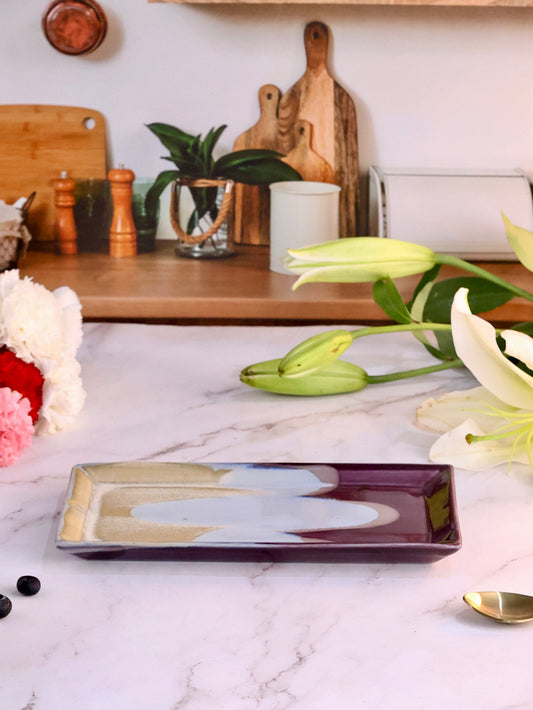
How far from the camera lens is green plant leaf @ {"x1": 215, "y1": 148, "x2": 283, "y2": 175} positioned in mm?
2191

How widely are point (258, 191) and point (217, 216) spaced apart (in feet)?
0.62

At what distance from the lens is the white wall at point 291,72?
2.23m

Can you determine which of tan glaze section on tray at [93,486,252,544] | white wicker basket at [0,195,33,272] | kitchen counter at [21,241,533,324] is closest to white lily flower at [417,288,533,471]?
tan glaze section on tray at [93,486,252,544]

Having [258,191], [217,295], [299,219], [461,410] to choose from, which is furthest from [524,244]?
[258,191]

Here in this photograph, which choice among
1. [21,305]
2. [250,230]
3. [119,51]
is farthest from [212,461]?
[119,51]

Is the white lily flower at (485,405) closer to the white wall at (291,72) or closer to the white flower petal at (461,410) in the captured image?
the white flower petal at (461,410)

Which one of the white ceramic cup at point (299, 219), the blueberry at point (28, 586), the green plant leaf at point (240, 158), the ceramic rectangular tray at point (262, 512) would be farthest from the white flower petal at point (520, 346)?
the green plant leaf at point (240, 158)

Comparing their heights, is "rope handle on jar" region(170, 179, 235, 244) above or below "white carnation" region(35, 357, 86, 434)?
above

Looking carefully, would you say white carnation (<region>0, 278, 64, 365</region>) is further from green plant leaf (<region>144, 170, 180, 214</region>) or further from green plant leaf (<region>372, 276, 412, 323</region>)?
green plant leaf (<region>144, 170, 180, 214</region>)

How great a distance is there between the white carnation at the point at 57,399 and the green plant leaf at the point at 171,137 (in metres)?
1.32

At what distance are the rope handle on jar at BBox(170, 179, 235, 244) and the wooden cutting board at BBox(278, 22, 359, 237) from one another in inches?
9.5

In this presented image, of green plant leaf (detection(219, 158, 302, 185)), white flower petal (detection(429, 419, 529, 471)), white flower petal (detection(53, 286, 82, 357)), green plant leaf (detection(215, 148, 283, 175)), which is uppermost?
green plant leaf (detection(215, 148, 283, 175))

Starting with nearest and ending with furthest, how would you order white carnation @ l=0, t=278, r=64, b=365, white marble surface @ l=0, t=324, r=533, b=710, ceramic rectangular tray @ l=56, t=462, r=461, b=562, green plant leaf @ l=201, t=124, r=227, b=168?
white marble surface @ l=0, t=324, r=533, b=710 → ceramic rectangular tray @ l=56, t=462, r=461, b=562 → white carnation @ l=0, t=278, r=64, b=365 → green plant leaf @ l=201, t=124, r=227, b=168

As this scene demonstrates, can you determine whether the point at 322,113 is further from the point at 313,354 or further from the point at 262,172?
the point at 313,354
